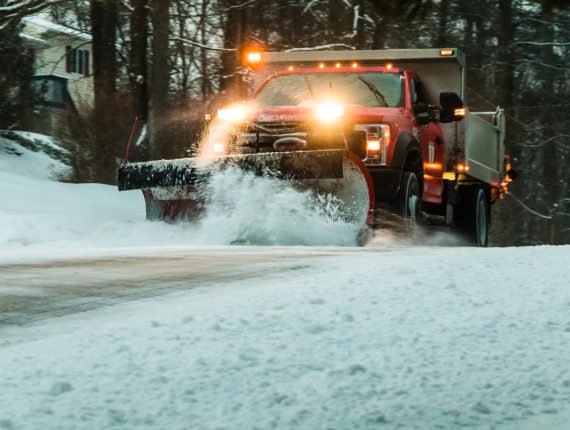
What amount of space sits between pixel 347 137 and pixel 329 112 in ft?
1.19

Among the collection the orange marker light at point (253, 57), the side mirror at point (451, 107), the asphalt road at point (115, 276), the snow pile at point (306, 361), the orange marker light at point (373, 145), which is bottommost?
the snow pile at point (306, 361)

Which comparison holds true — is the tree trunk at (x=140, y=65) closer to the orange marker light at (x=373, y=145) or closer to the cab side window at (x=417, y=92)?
the cab side window at (x=417, y=92)

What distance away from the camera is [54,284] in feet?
21.0

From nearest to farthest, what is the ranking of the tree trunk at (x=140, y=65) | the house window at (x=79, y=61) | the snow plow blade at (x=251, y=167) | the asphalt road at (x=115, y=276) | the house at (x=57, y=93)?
the asphalt road at (x=115, y=276) → the snow plow blade at (x=251, y=167) → the tree trunk at (x=140, y=65) → the house at (x=57, y=93) → the house window at (x=79, y=61)

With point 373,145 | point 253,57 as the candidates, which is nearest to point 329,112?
point 373,145

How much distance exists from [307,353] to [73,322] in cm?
128

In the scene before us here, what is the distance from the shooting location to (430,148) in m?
12.4

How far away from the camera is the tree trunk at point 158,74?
18188 mm

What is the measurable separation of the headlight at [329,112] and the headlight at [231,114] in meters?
0.94

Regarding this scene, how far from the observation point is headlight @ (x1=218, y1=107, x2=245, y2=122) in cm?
1130

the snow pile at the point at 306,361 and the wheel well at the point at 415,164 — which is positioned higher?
the wheel well at the point at 415,164

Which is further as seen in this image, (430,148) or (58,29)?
(58,29)

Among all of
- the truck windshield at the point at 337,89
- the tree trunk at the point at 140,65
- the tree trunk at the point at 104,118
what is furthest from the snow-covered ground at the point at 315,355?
the tree trunk at the point at 140,65

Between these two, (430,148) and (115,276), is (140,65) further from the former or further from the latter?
(115,276)
